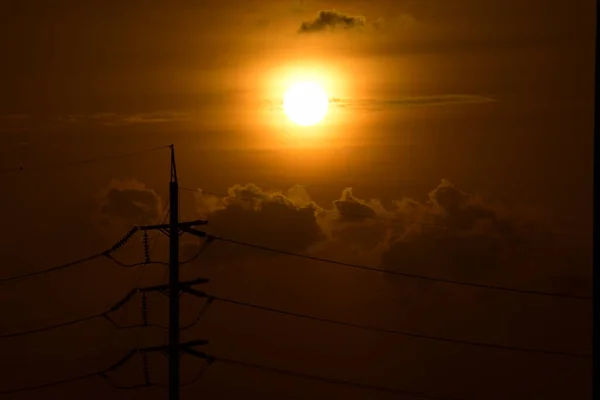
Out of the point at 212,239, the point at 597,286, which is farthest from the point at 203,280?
the point at 597,286

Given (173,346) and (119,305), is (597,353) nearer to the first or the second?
(173,346)

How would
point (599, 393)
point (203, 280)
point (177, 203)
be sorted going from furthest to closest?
1. point (203, 280)
2. point (177, 203)
3. point (599, 393)

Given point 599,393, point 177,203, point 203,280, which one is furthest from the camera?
point 203,280

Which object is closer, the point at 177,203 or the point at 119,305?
the point at 177,203

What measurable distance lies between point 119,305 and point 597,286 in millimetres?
30626

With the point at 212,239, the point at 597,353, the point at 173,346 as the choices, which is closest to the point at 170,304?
the point at 173,346

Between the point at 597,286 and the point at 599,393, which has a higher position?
the point at 597,286

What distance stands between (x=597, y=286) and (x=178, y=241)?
2470 centimetres

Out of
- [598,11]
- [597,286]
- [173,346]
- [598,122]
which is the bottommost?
[173,346]

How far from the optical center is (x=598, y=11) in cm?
2964

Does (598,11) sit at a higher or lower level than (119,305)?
higher

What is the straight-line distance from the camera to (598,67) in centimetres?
2959

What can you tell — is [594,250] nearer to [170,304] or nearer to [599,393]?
[599,393]

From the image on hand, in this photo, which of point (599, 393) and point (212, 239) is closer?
point (599, 393)
